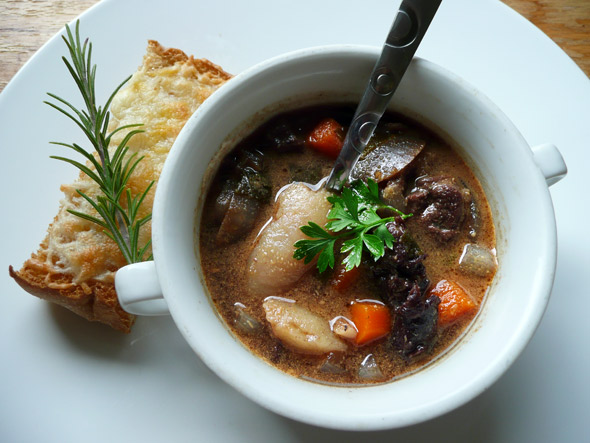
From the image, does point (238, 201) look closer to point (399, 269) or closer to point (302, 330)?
point (302, 330)

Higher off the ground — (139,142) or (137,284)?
(139,142)

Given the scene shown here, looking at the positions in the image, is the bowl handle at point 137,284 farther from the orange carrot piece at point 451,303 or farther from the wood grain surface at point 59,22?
the wood grain surface at point 59,22

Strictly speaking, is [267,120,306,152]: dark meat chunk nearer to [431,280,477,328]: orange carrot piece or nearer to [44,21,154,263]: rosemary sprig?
[44,21,154,263]: rosemary sprig

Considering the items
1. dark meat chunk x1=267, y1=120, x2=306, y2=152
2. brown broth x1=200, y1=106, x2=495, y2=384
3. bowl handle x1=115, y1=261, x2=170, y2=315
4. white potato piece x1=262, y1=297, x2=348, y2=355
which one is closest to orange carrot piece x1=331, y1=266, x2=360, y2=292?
brown broth x1=200, y1=106, x2=495, y2=384

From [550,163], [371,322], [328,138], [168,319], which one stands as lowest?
[168,319]

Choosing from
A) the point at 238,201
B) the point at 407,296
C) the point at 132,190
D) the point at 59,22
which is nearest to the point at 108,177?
the point at 132,190

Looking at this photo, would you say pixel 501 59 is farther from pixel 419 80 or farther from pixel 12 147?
pixel 12 147

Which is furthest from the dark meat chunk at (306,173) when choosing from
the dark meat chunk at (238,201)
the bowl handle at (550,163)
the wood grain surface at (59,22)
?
the wood grain surface at (59,22)
